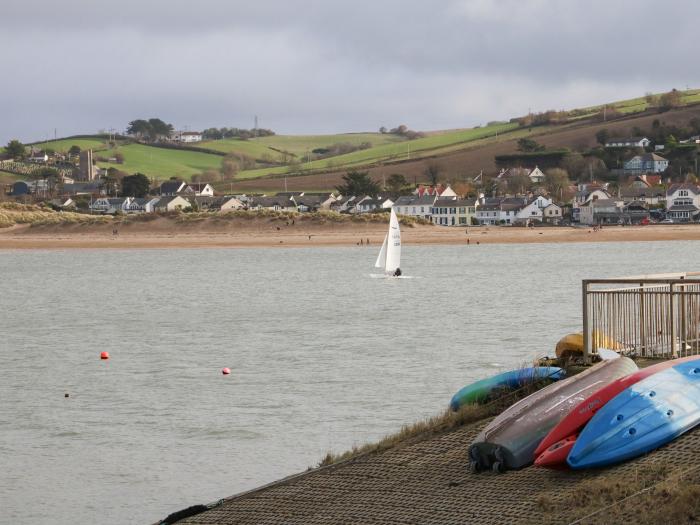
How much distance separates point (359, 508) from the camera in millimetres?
11805

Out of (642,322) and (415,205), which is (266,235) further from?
(642,322)

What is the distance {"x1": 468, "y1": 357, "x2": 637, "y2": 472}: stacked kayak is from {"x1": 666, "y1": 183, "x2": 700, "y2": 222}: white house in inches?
4782

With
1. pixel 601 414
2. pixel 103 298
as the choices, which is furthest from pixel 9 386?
pixel 103 298

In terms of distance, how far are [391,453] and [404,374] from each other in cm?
1103

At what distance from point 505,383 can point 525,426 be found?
2922 millimetres

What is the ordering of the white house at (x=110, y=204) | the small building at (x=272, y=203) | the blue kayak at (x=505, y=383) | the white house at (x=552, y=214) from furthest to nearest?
the white house at (x=110, y=204)
the small building at (x=272, y=203)
the white house at (x=552, y=214)
the blue kayak at (x=505, y=383)

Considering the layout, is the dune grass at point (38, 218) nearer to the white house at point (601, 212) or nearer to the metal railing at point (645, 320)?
the white house at point (601, 212)

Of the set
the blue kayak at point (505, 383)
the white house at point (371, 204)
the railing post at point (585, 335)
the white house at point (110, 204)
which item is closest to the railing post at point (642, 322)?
the railing post at point (585, 335)

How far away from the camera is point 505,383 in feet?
48.8

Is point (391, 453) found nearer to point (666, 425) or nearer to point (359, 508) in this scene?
point (359, 508)

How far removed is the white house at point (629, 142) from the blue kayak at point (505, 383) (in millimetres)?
170325

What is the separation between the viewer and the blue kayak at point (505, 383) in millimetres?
14633

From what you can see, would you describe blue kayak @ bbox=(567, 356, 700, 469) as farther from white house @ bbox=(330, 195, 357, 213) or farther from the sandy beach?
white house @ bbox=(330, 195, 357, 213)

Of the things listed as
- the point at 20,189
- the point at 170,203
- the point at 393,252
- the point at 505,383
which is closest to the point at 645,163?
the point at 170,203
